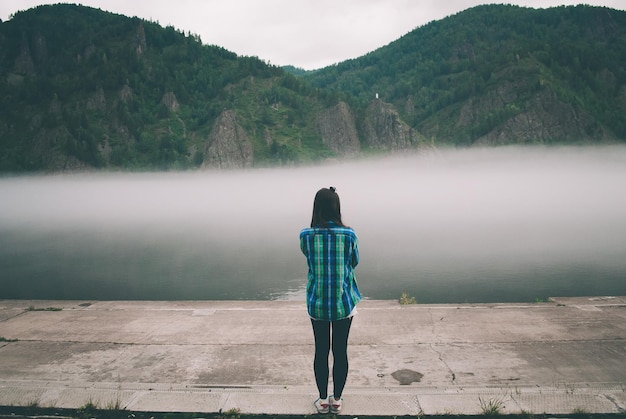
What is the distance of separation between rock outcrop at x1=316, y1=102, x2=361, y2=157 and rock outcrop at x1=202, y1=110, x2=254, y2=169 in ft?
67.3

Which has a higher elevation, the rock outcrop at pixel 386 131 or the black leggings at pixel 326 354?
the rock outcrop at pixel 386 131

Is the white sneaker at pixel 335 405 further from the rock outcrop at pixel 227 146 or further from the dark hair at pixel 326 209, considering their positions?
the rock outcrop at pixel 227 146

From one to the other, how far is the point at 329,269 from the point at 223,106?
125149mm

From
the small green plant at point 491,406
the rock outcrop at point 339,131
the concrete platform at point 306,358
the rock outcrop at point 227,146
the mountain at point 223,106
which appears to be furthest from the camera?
the rock outcrop at point 339,131

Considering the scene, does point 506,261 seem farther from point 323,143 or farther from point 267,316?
point 323,143

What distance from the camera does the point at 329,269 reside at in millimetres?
4324

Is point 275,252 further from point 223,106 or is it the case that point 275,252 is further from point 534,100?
point 534,100

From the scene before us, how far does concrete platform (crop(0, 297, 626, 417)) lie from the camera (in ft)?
15.5

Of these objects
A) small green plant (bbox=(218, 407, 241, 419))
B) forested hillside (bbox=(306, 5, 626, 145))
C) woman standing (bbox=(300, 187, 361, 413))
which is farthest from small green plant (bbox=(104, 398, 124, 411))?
forested hillside (bbox=(306, 5, 626, 145))

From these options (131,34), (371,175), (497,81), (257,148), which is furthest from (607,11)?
(131,34)

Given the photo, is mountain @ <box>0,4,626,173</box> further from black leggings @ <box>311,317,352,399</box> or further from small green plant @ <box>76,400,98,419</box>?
black leggings @ <box>311,317,352,399</box>

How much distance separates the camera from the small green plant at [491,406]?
4422mm

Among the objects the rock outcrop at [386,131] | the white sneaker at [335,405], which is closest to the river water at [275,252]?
the white sneaker at [335,405]

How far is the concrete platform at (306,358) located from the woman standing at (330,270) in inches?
32.6
